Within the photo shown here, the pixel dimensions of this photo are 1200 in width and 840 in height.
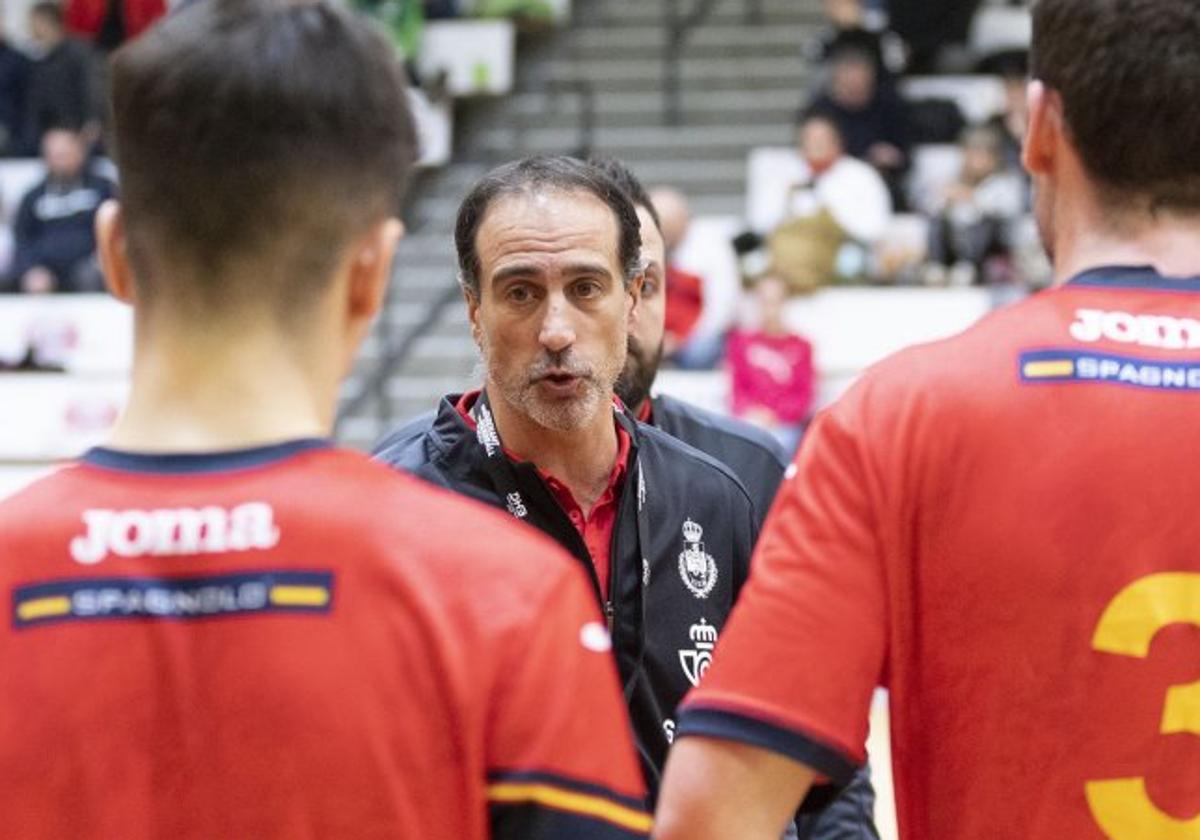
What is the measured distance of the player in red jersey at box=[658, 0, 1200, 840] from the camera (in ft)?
7.89

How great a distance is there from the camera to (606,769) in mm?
2051

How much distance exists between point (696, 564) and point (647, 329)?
1235mm

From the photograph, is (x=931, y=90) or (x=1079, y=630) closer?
(x=1079, y=630)

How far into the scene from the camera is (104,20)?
16359 mm

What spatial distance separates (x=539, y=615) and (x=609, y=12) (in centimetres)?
1482

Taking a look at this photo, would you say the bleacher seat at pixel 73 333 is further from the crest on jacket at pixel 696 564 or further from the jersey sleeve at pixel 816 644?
the jersey sleeve at pixel 816 644

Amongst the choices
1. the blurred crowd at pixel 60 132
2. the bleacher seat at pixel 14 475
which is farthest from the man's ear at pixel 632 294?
the blurred crowd at pixel 60 132

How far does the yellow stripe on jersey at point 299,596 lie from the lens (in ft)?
6.59

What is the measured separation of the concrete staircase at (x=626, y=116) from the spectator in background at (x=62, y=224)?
2.14 meters

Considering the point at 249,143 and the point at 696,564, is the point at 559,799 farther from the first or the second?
the point at 696,564

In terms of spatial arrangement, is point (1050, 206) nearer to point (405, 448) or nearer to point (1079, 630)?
point (1079, 630)

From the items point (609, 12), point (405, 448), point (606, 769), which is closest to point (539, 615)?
point (606, 769)

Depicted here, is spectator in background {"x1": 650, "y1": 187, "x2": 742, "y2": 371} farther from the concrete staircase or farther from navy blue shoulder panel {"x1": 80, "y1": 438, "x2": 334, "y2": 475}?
navy blue shoulder panel {"x1": 80, "y1": 438, "x2": 334, "y2": 475}

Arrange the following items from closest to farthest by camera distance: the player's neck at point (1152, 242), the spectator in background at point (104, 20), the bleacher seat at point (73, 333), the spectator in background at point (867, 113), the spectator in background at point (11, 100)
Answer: the player's neck at point (1152, 242) → the bleacher seat at point (73, 333) → the spectator in background at point (867, 113) → the spectator in background at point (11, 100) → the spectator in background at point (104, 20)
